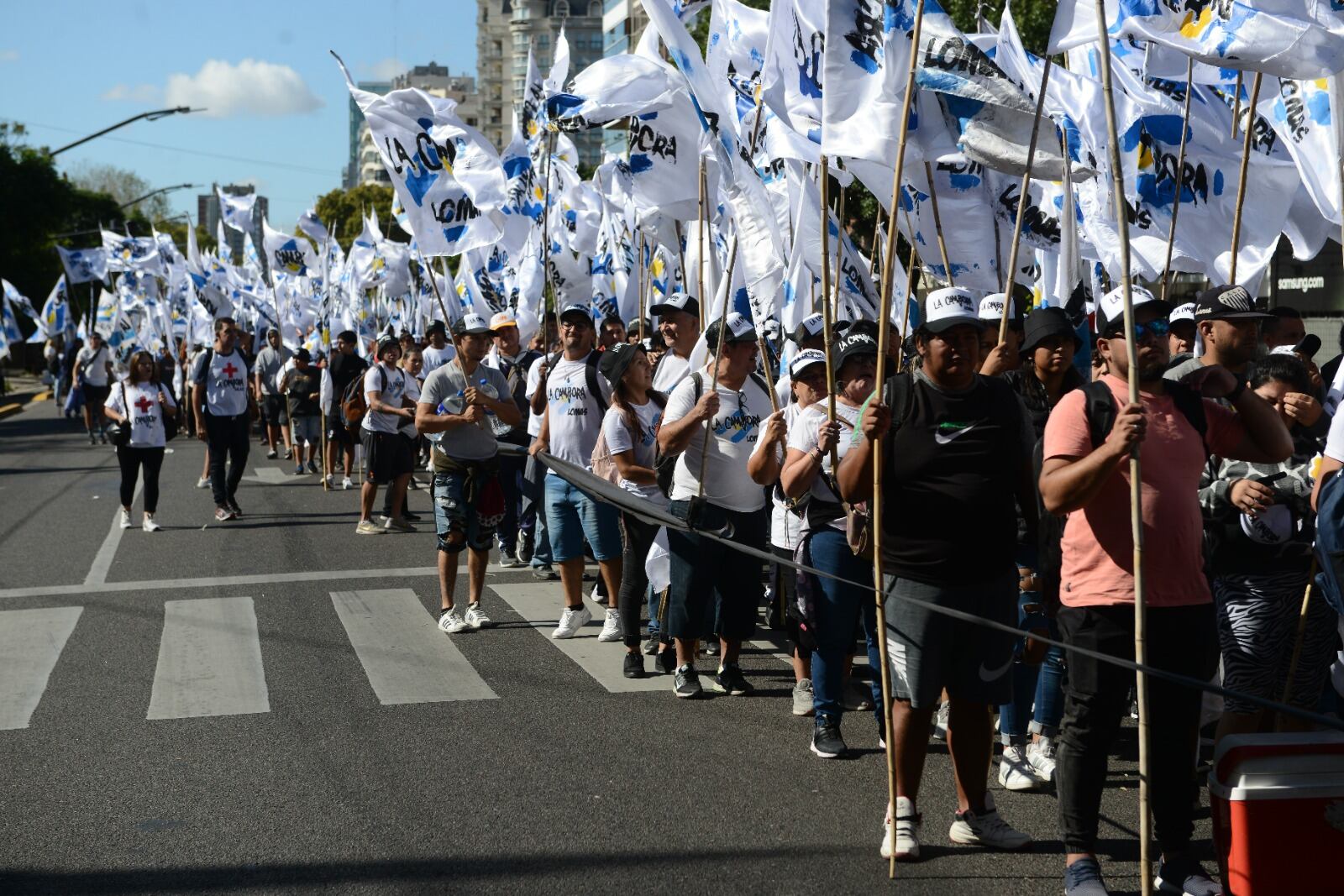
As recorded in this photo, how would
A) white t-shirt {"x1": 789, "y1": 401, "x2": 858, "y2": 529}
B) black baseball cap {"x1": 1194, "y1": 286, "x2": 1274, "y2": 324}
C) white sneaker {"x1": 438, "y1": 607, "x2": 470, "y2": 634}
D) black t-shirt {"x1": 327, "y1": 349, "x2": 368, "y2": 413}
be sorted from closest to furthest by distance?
black baseball cap {"x1": 1194, "y1": 286, "x2": 1274, "y2": 324}
white t-shirt {"x1": 789, "y1": 401, "x2": 858, "y2": 529}
white sneaker {"x1": 438, "y1": 607, "x2": 470, "y2": 634}
black t-shirt {"x1": 327, "y1": 349, "x2": 368, "y2": 413}

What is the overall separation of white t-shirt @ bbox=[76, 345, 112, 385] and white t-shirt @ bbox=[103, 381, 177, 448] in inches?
579

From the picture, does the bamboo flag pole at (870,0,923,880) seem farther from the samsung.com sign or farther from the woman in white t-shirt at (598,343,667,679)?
the samsung.com sign

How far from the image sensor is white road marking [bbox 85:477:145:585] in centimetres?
1127

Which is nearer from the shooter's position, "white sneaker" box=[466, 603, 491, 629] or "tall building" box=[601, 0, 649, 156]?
"white sneaker" box=[466, 603, 491, 629]

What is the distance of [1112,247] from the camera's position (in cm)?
959

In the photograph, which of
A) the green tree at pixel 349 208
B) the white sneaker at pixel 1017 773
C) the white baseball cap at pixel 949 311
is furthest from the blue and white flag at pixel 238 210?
the green tree at pixel 349 208

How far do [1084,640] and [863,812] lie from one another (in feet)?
4.45

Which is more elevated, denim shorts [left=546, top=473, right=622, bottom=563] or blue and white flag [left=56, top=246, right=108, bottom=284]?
blue and white flag [left=56, top=246, right=108, bottom=284]

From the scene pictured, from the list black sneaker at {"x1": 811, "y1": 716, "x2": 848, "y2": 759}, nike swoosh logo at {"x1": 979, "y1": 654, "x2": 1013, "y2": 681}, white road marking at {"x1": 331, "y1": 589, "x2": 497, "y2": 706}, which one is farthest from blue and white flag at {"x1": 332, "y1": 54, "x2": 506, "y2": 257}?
nike swoosh logo at {"x1": 979, "y1": 654, "x2": 1013, "y2": 681}

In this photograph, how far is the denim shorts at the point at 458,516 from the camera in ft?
29.6

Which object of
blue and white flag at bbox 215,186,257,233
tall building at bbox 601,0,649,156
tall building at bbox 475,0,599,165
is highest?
tall building at bbox 475,0,599,165

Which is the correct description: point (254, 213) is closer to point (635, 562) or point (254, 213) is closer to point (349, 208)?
point (635, 562)

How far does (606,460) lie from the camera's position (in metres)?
8.21

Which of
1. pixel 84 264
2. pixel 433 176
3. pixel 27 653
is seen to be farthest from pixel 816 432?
pixel 84 264
